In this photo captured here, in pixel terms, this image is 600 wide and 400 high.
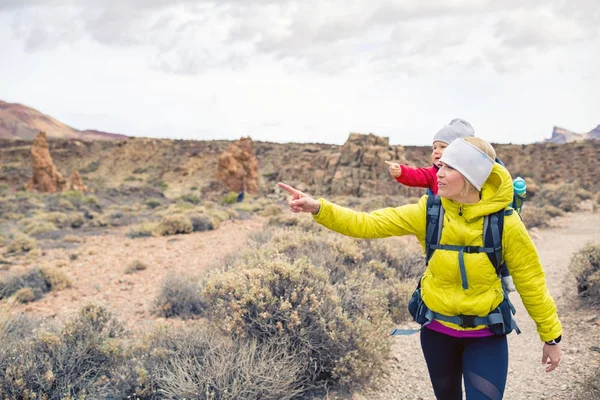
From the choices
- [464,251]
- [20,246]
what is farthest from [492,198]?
[20,246]

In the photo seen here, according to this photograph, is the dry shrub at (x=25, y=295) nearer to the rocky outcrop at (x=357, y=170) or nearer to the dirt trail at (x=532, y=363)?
the dirt trail at (x=532, y=363)

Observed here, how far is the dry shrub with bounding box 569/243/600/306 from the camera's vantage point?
5426mm

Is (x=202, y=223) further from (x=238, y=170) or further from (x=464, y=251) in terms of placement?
(x=238, y=170)

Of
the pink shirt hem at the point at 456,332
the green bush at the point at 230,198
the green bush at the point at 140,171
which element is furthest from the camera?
the green bush at the point at 140,171

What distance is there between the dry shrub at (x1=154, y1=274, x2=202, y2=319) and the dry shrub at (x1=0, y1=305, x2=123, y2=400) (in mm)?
1898

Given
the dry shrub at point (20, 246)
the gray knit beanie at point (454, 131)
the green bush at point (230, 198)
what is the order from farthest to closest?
the green bush at point (230, 198), the dry shrub at point (20, 246), the gray knit beanie at point (454, 131)

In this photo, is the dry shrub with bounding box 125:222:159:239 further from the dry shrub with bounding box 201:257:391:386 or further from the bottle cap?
the bottle cap

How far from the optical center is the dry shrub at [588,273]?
5426 mm

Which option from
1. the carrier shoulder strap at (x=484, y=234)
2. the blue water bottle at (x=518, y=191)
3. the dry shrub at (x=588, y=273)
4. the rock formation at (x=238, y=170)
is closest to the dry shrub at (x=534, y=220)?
the dry shrub at (x=588, y=273)

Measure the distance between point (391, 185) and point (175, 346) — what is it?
67.2 feet

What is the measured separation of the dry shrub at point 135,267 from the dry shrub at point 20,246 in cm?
359

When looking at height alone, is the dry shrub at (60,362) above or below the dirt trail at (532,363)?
above

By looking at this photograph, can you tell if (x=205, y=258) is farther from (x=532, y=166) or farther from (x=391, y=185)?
(x=532, y=166)

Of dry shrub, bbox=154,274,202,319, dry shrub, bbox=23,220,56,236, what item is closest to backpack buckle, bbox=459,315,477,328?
dry shrub, bbox=154,274,202,319
